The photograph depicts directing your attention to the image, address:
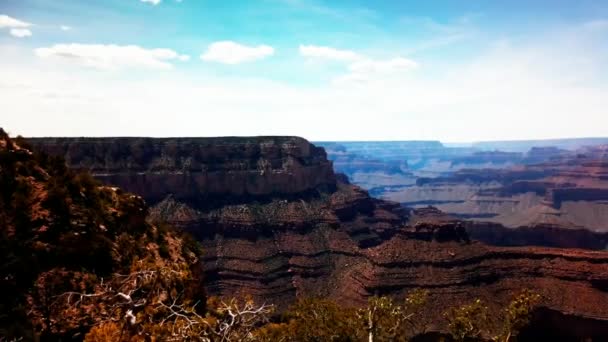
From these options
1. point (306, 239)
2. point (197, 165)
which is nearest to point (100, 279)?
point (306, 239)

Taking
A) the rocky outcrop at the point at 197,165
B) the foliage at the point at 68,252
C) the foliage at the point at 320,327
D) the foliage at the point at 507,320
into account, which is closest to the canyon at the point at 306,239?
the rocky outcrop at the point at 197,165

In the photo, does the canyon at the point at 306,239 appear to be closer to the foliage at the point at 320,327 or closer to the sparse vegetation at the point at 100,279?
the foliage at the point at 320,327

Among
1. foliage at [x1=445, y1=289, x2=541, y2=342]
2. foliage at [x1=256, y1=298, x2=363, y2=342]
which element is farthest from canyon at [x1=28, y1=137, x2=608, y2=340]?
foliage at [x1=256, y1=298, x2=363, y2=342]

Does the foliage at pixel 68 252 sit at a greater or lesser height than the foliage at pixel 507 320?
greater

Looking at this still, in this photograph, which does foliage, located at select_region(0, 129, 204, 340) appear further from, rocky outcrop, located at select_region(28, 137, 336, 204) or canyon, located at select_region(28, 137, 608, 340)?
rocky outcrop, located at select_region(28, 137, 336, 204)

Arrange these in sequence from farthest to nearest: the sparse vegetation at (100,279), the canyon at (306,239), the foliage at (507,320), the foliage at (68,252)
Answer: the canyon at (306,239)
the foliage at (507,320)
the foliage at (68,252)
the sparse vegetation at (100,279)

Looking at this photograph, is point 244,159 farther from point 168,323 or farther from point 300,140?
point 168,323

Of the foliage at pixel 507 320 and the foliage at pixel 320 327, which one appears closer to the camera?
the foliage at pixel 507 320

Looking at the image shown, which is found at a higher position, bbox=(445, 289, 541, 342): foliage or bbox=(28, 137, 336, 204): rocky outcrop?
bbox=(28, 137, 336, 204): rocky outcrop

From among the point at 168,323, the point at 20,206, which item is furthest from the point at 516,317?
the point at 20,206
